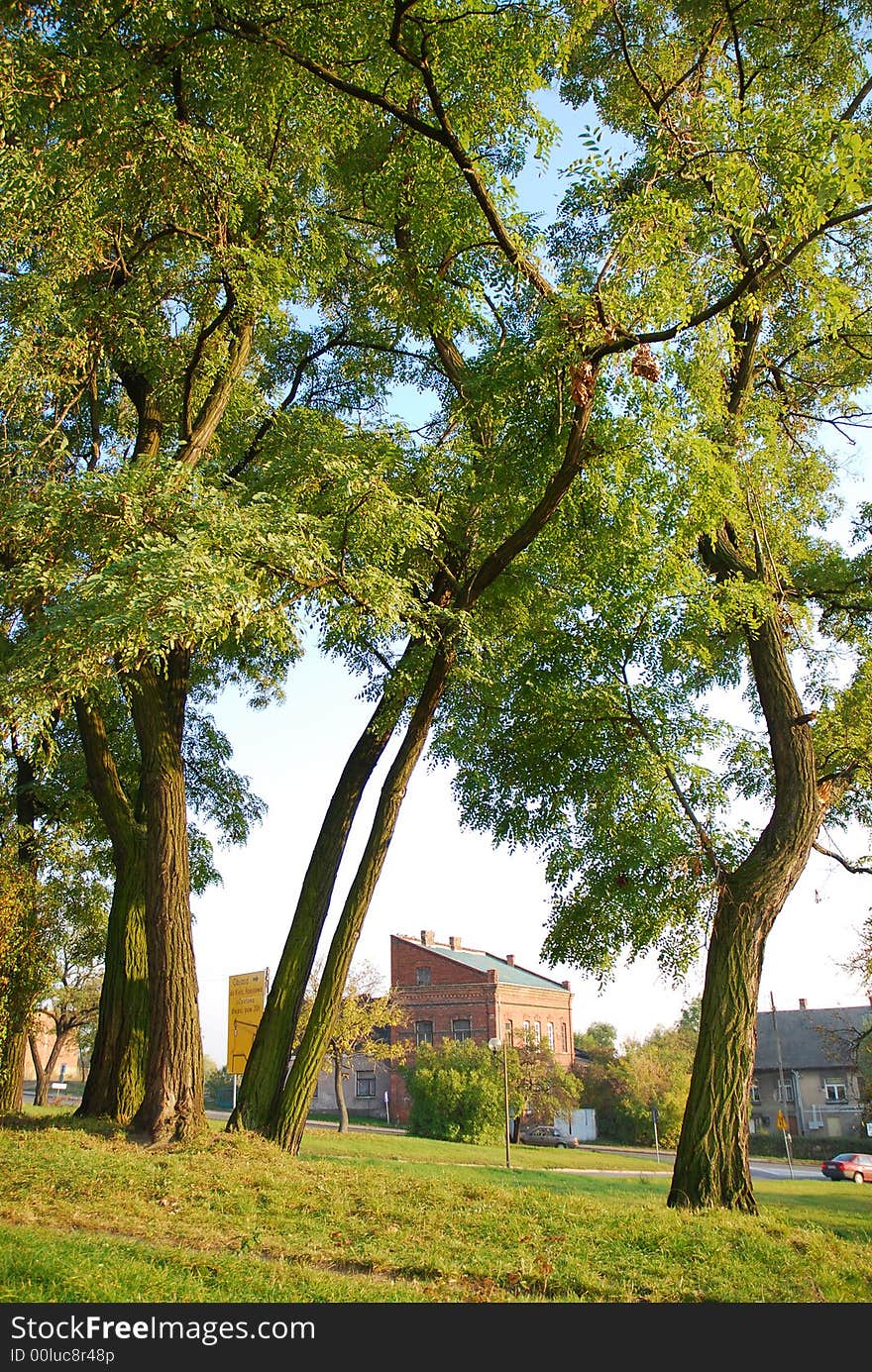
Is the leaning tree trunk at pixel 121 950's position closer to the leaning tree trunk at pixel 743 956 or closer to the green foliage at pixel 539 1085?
the leaning tree trunk at pixel 743 956

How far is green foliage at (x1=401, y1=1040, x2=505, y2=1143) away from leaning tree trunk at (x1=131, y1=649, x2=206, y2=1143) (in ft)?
96.2

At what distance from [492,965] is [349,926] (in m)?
43.9

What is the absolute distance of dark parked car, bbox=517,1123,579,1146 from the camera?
45438 millimetres

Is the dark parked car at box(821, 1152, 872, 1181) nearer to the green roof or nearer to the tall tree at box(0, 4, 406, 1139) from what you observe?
the green roof

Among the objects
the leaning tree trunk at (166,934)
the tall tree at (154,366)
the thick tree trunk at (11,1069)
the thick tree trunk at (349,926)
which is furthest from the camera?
the thick tree trunk at (11,1069)

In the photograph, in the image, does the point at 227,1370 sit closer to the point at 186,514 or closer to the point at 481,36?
A: the point at 186,514

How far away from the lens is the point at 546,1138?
151ft

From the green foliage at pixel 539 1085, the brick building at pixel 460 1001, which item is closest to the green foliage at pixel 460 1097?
the green foliage at pixel 539 1085

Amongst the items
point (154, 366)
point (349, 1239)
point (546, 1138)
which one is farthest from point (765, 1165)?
point (154, 366)

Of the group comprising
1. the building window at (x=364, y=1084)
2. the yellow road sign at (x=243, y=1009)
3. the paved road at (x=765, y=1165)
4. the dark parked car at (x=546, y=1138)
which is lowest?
the paved road at (x=765, y=1165)

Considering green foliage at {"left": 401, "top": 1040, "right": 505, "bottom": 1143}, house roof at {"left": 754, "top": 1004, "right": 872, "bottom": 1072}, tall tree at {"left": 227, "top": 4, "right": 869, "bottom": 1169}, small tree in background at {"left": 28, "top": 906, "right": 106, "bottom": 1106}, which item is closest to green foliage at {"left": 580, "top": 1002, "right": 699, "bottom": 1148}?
house roof at {"left": 754, "top": 1004, "right": 872, "bottom": 1072}

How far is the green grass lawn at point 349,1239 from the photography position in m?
5.46

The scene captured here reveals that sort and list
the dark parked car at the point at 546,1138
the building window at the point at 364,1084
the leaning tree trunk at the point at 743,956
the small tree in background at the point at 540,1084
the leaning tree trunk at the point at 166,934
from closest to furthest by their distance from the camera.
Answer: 1. the leaning tree trunk at the point at 743,956
2. the leaning tree trunk at the point at 166,934
3. the small tree in background at the point at 540,1084
4. the dark parked car at the point at 546,1138
5. the building window at the point at 364,1084

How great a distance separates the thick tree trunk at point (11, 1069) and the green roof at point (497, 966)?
33.2 m
